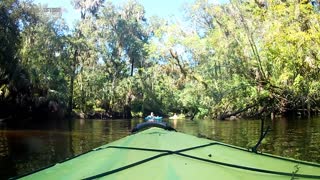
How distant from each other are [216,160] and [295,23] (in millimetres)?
15129

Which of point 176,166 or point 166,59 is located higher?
point 166,59

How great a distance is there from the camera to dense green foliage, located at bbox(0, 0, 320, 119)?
754 inches

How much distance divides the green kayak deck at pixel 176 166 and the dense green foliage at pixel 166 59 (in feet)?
42.6

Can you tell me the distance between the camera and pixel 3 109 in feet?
109

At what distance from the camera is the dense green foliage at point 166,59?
62.8ft

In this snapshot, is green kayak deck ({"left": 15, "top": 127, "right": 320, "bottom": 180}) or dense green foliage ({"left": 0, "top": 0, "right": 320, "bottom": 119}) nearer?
green kayak deck ({"left": 15, "top": 127, "right": 320, "bottom": 180})

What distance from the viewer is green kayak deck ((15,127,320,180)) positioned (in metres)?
3.30

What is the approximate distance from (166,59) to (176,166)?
31544 mm

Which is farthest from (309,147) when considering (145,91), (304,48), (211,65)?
(145,91)

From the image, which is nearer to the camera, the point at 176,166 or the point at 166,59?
the point at 176,166

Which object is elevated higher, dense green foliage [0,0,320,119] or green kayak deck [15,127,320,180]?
dense green foliage [0,0,320,119]

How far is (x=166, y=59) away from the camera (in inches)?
1369

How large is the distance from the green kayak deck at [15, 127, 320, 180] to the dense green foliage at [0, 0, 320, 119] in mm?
12975

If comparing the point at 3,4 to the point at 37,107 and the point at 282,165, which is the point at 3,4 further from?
the point at 282,165
